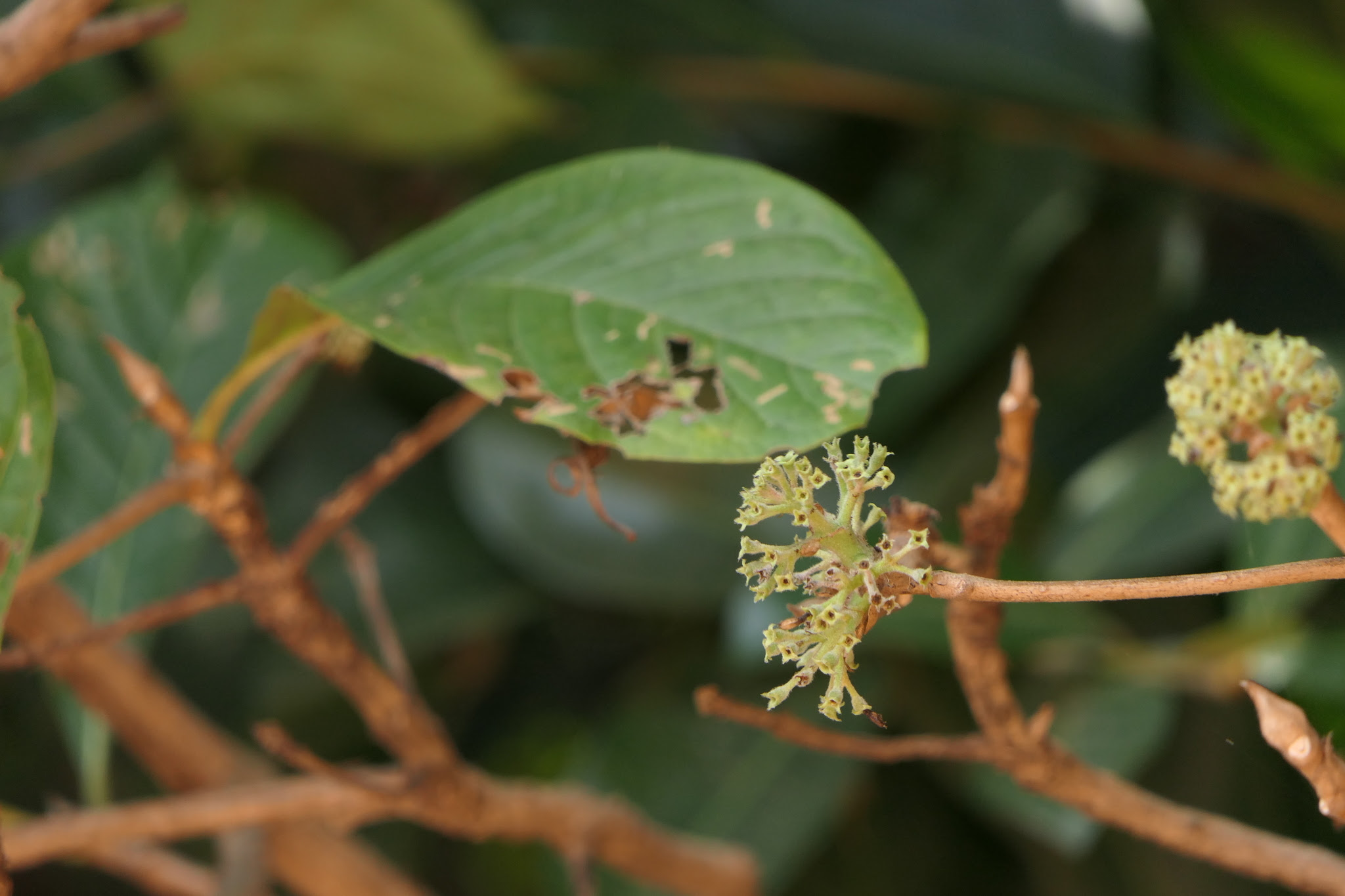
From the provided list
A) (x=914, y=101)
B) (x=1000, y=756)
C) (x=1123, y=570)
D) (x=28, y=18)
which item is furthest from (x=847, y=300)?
(x=914, y=101)

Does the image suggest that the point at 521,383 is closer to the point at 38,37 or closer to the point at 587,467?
the point at 587,467

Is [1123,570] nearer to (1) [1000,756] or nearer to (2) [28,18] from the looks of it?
(1) [1000,756]

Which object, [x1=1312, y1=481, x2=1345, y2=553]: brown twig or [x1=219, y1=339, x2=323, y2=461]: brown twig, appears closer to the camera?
[x1=1312, y1=481, x2=1345, y2=553]: brown twig

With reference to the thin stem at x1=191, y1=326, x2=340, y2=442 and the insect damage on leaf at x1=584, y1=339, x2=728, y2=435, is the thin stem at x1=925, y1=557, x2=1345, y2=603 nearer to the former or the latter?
the insect damage on leaf at x1=584, y1=339, x2=728, y2=435

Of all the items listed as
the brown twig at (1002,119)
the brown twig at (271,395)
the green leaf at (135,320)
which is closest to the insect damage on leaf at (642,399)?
the brown twig at (271,395)

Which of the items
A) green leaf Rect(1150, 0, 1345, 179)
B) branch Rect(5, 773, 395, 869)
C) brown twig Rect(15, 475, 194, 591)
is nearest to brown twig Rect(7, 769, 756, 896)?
branch Rect(5, 773, 395, 869)

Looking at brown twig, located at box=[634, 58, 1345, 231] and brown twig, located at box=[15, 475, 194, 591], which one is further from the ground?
brown twig, located at box=[15, 475, 194, 591]

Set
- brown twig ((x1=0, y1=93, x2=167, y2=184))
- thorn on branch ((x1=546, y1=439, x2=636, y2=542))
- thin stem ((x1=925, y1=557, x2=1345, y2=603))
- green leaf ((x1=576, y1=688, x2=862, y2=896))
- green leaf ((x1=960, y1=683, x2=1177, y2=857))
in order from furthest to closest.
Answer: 1. brown twig ((x1=0, y1=93, x2=167, y2=184))
2. green leaf ((x1=576, y1=688, x2=862, y2=896))
3. green leaf ((x1=960, y1=683, x2=1177, y2=857))
4. thorn on branch ((x1=546, y1=439, x2=636, y2=542))
5. thin stem ((x1=925, y1=557, x2=1345, y2=603))
